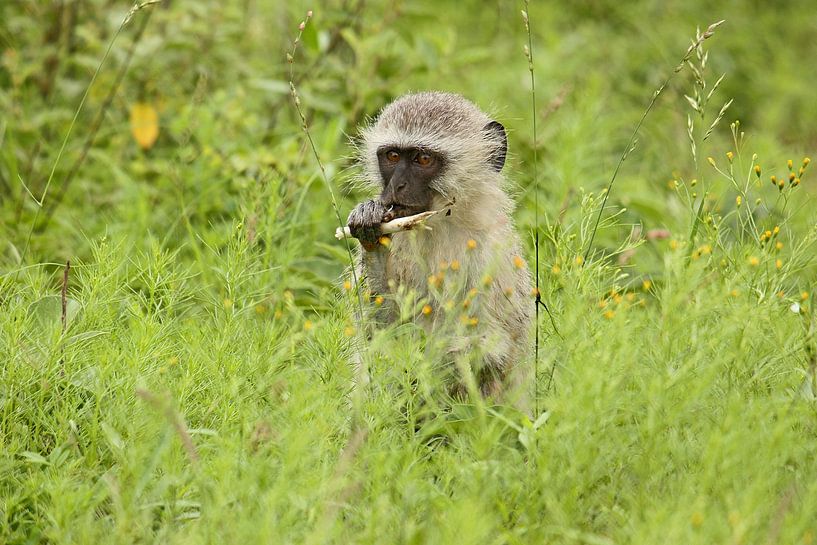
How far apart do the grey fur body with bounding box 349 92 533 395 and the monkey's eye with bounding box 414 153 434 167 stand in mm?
33

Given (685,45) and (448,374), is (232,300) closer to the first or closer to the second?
(448,374)

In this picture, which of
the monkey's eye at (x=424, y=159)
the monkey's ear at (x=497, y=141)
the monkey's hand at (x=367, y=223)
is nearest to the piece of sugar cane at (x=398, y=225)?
the monkey's hand at (x=367, y=223)

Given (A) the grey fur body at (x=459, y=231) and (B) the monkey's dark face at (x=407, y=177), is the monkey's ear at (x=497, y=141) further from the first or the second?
(B) the monkey's dark face at (x=407, y=177)

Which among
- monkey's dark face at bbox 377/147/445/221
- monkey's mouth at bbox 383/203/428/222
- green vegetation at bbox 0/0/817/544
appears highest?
monkey's dark face at bbox 377/147/445/221

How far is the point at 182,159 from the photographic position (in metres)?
6.01

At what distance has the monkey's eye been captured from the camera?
15.4 feet

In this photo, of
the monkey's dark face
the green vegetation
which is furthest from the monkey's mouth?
the green vegetation

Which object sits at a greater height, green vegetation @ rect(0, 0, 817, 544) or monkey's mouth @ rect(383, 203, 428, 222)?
monkey's mouth @ rect(383, 203, 428, 222)

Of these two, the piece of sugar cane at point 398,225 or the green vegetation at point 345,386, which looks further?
the piece of sugar cane at point 398,225

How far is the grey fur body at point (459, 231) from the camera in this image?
4.25 metres

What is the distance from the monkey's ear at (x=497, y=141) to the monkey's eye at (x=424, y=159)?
1.00ft

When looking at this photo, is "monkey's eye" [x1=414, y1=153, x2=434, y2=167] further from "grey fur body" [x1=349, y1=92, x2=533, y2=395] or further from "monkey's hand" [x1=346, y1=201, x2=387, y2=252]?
"monkey's hand" [x1=346, y1=201, x2=387, y2=252]

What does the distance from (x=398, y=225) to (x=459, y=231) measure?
0.47 m

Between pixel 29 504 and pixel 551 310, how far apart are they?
6.15ft
